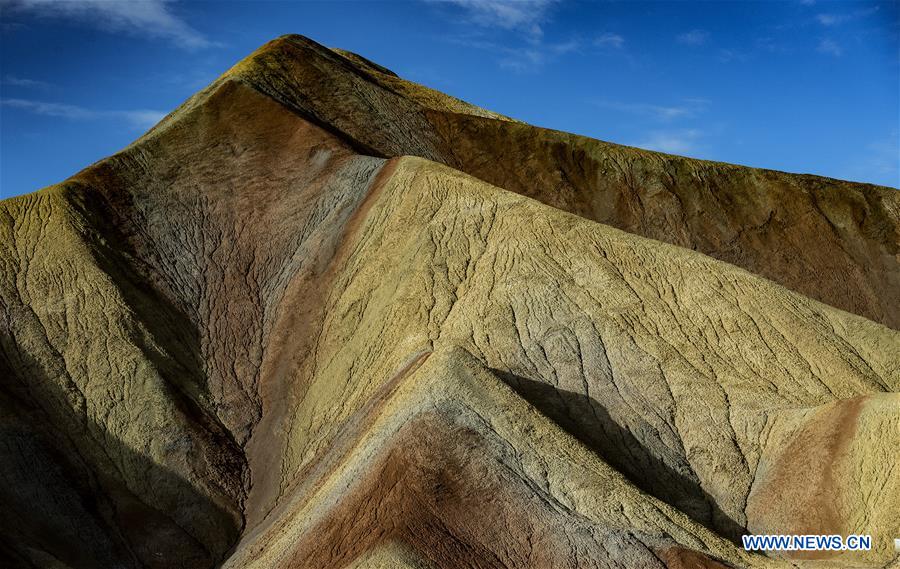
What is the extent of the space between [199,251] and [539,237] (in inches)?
562

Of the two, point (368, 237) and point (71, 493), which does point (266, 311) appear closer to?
point (368, 237)

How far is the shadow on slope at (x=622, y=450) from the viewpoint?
101 feet

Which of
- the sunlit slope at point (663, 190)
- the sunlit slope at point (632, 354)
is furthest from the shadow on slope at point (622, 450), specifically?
the sunlit slope at point (663, 190)

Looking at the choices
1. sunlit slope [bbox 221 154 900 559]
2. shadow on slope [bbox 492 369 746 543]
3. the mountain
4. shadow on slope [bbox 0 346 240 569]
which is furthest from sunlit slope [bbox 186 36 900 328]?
shadow on slope [bbox 0 346 240 569]

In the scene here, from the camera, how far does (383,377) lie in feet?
115

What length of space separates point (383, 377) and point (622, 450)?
797 cm

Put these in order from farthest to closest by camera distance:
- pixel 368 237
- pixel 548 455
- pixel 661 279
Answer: pixel 368 237 < pixel 661 279 < pixel 548 455

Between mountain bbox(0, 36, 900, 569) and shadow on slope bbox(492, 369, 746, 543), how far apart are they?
0.08 m

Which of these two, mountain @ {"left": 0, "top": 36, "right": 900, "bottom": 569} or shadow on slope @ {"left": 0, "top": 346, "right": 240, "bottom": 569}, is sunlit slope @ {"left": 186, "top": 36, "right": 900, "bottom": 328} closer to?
mountain @ {"left": 0, "top": 36, "right": 900, "bottom": 569}

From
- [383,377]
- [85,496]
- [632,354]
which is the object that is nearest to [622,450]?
[632,354]

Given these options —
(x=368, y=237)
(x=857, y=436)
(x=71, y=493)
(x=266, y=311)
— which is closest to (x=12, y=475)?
(x=71, y=493)

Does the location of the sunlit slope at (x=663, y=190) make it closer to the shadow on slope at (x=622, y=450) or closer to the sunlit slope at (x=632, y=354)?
Result: the sunlit slope at (x=632, y=354)

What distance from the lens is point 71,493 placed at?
32.8 metres

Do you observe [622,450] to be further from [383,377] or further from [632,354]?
[383,377]
